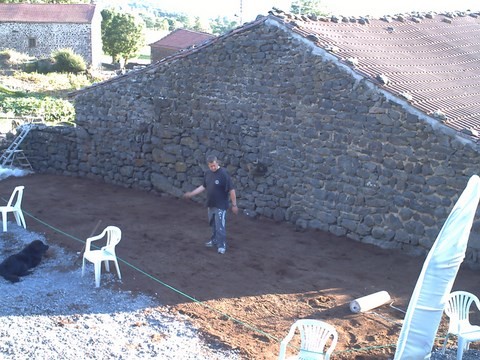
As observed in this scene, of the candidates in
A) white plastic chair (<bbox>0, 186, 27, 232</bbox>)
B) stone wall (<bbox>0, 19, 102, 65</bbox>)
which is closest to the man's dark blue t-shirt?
white plastic chair (<bbox>0, 186, 27, 232</bbox>)

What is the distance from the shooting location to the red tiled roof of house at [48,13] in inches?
1930

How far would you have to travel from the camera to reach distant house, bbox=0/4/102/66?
161 ft

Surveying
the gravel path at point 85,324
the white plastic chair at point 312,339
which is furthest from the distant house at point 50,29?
the white plastic chair at point 312,339

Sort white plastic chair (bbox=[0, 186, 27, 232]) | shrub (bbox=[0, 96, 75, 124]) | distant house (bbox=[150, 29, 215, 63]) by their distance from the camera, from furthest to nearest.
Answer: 1. distant house (bbox=[150, 29, 215, 63])
2. shrub (bbox=[0, 96, 75, 124])
3. white plastic chair (bbox=[0, 186, 27, 232])

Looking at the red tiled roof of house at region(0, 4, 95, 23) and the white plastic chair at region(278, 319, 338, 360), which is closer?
the white plastic chair at region(278, 319, 338, 360)

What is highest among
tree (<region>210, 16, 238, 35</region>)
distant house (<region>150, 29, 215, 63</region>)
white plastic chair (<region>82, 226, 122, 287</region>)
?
white plastic chair (<region>82, 226, 122, 287</region>)

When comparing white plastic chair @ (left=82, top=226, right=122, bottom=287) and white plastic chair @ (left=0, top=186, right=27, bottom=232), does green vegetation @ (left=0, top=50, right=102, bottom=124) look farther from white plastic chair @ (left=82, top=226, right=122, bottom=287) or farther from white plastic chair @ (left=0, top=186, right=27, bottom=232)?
white plastic chair @ (left=82, top=226, right=122, bottom=287)

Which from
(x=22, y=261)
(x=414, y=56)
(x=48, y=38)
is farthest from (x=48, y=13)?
(x=22, y=261)

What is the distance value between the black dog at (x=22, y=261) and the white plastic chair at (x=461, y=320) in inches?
239

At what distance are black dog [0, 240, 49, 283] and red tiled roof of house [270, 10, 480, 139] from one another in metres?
6.21

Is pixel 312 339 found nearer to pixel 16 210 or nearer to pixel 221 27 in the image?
pixel 16 210

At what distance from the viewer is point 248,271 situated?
9.74m

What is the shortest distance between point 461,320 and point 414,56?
7.65 meters

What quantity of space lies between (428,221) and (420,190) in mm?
542
